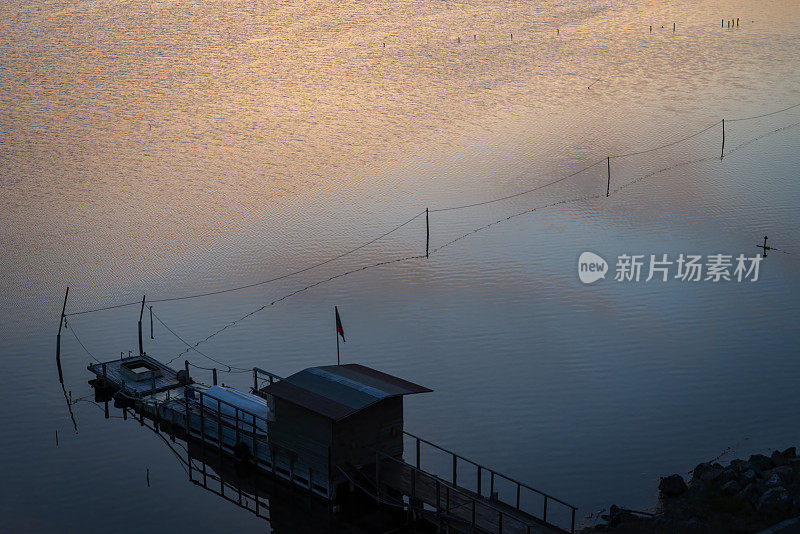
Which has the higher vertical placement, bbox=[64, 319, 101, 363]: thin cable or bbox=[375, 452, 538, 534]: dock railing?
bbox=[64, 319, 101, 363]: thin cable

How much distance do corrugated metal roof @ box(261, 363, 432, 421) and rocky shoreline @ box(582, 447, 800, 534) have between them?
420 inches

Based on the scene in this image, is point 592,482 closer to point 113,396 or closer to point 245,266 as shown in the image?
point 113,396

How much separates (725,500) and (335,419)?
16423 millimetres

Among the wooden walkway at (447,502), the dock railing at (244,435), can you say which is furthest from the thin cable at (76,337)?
the wooden walkway at (447,502)

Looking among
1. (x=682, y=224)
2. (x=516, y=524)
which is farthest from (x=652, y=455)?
(x=682, y=224)

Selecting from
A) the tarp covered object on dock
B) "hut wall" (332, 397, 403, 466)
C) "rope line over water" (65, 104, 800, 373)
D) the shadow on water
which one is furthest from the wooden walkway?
"rope line over water" (65, 104, 800, 373)

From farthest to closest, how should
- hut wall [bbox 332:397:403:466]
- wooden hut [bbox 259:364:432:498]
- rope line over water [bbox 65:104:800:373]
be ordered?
1. rope line over water [bbox 65:104:800:373]
2. hut wall [bbox 332:397:403:466]
3. wooden hut [bbox 259:364:432:498]

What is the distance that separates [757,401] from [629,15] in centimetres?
10841

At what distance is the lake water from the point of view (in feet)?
171

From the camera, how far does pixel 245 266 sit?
73.3m

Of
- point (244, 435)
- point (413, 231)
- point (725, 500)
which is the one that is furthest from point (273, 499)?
point (413, 231)

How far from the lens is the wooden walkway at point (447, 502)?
40.3 metres

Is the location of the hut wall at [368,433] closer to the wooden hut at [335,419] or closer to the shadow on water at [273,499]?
the wooden hut at [335,419]

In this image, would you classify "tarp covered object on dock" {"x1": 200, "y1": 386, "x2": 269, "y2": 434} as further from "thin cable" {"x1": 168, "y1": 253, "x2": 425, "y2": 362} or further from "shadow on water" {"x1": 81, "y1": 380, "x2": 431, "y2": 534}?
"thin cable" {"x1": 168, "y1": 253, "x2": 425, "y2": 362}
